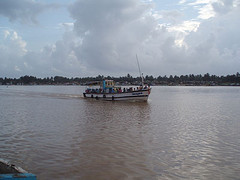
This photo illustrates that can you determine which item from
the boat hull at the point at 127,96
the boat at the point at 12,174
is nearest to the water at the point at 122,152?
the boat at the point at 12,174

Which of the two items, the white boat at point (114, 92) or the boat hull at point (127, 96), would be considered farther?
the white boat at point (114, 92)

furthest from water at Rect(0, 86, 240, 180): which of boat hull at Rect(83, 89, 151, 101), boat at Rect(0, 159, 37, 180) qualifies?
boat hull at Rect(83, 89, 151, 101)

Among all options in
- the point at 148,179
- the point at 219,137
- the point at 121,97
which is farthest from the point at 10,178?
the point at 121,97

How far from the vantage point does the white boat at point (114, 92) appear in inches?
1464

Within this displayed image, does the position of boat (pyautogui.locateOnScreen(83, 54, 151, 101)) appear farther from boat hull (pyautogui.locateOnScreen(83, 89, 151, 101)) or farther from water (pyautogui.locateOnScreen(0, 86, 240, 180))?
water (pyautogui.locateOnScreen(0, 86, 240, 180))

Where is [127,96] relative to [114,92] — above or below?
below

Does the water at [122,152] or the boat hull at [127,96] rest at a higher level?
the boat hull at [127,96]

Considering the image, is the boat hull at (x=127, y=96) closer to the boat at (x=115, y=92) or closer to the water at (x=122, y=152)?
the boat at (x=115, y=92)

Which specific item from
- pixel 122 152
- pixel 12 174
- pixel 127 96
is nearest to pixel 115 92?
pixel 127 96

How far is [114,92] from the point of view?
39969 mm

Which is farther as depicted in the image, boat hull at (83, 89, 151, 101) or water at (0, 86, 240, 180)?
boat hull at (83, 89, 151, 101)

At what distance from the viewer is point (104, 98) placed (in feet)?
135

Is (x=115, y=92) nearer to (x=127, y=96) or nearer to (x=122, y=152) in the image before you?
(x=127, y=96)

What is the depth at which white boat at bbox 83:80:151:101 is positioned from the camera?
37.2 metres
